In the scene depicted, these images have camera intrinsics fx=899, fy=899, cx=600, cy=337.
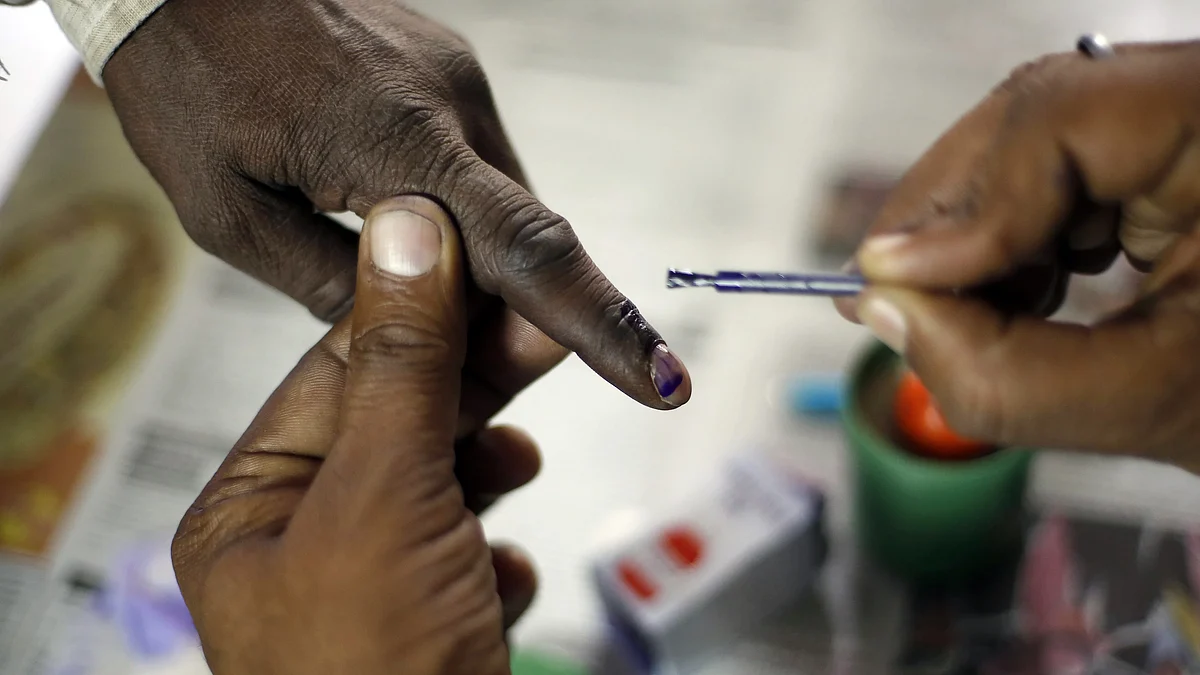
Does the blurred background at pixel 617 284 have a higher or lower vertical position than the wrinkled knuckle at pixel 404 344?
lower

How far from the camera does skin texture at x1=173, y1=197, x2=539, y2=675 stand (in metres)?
0.33

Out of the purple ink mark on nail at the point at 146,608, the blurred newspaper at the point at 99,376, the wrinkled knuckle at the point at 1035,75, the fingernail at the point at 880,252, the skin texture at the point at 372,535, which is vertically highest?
the wrinkled knuckle at the point at 1035,75

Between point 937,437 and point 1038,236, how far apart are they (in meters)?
0.15

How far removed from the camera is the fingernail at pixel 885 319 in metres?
0.39

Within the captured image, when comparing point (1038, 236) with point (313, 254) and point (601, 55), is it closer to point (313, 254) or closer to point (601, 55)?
point (313, 254)

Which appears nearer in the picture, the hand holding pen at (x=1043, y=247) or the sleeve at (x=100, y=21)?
the hand holding pen at (x=1043, y=247)

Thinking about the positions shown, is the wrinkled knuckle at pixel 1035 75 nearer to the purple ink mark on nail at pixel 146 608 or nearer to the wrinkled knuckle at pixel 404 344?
the wrinkled knuckle at pixel 404 344

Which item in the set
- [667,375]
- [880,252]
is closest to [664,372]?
[667,375]

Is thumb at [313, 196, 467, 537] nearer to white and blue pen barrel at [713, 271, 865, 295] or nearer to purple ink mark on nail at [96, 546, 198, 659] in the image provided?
white and blue pen barrel at [713, 271, 865, 295]

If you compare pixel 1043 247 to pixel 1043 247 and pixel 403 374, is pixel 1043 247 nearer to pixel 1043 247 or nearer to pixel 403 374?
pixel 1043 247

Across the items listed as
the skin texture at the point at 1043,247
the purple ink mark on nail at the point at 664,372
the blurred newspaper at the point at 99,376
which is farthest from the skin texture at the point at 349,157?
the blurred newspaper at the point at 99,376

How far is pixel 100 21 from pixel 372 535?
313 mm

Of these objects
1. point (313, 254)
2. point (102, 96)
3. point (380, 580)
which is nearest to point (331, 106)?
point (313, 254)

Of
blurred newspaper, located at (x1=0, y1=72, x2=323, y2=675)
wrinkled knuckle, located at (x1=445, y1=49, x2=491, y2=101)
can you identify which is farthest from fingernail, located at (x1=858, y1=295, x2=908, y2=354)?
blurred newspaper, located at (x1=0, y1=72, x2=323, y2=675)
